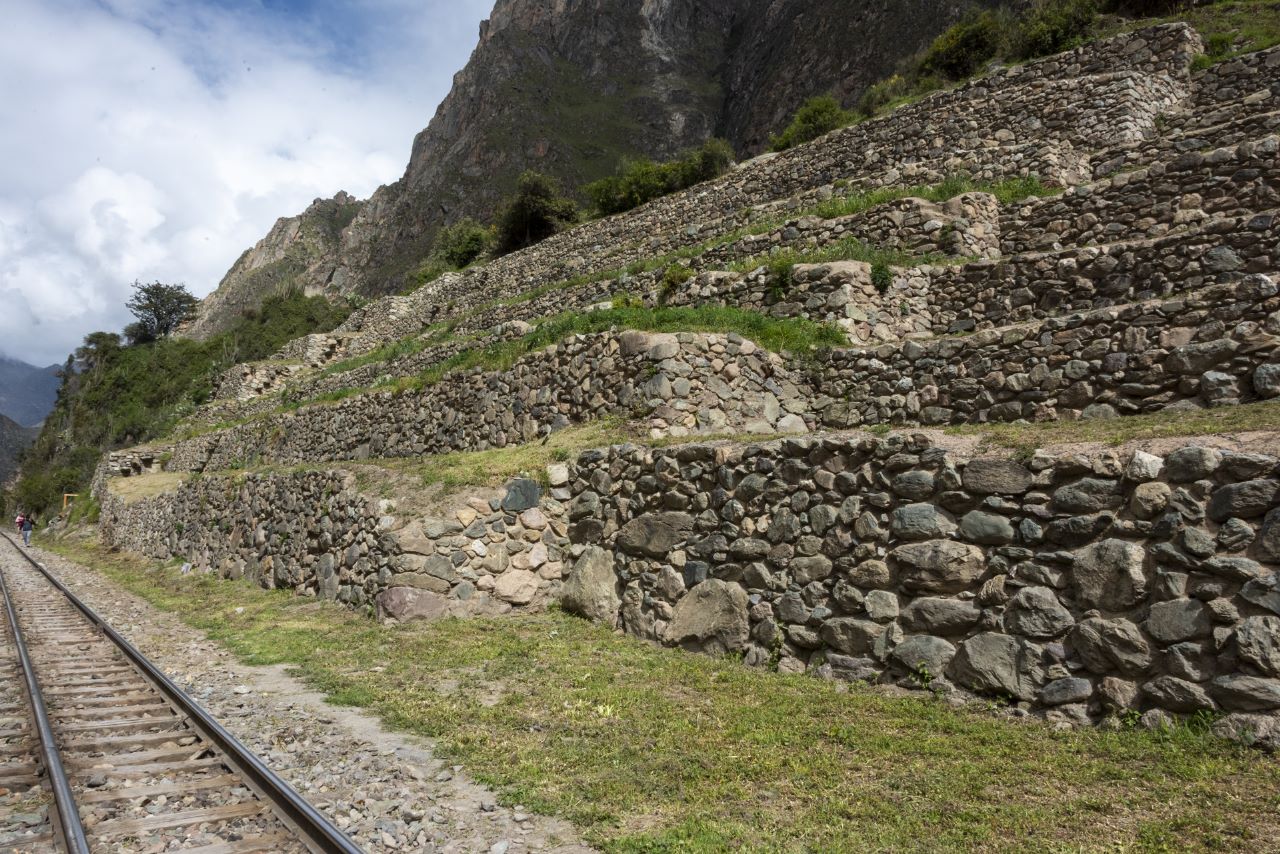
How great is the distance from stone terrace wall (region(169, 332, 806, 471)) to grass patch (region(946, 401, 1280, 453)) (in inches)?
200

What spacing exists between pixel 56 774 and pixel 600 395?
8.84 metres

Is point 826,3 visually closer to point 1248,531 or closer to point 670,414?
point 670,414

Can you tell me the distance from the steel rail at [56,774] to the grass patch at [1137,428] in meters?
7.08

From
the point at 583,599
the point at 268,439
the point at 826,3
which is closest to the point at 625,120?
the point at 826,3

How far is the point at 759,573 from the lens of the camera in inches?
316

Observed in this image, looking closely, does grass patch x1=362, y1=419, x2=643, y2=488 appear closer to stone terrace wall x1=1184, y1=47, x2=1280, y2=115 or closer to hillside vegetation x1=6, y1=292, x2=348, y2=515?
stone terrace wall x1=1184, y1=47, x2=1280, y2=115

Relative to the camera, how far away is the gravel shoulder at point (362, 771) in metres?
4.79

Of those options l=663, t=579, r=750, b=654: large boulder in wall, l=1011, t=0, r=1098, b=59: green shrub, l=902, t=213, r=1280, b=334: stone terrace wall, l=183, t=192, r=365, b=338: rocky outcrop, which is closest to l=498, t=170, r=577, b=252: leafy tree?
l=1011, t=0, r=1098, b=59: green shrub

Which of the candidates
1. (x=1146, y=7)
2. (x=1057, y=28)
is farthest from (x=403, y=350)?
(x=1146, y=7)

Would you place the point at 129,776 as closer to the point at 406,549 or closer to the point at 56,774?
the point at 56,774

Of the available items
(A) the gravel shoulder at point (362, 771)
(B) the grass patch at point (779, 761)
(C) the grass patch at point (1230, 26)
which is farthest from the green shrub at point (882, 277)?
(A) the gravel shoulder at point (362, 771)

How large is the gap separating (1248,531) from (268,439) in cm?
2806

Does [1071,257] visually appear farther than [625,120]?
No

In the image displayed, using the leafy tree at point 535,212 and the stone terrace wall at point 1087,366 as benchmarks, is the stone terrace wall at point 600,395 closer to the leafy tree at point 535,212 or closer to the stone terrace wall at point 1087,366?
the stone terrace wall at point 1087,366
